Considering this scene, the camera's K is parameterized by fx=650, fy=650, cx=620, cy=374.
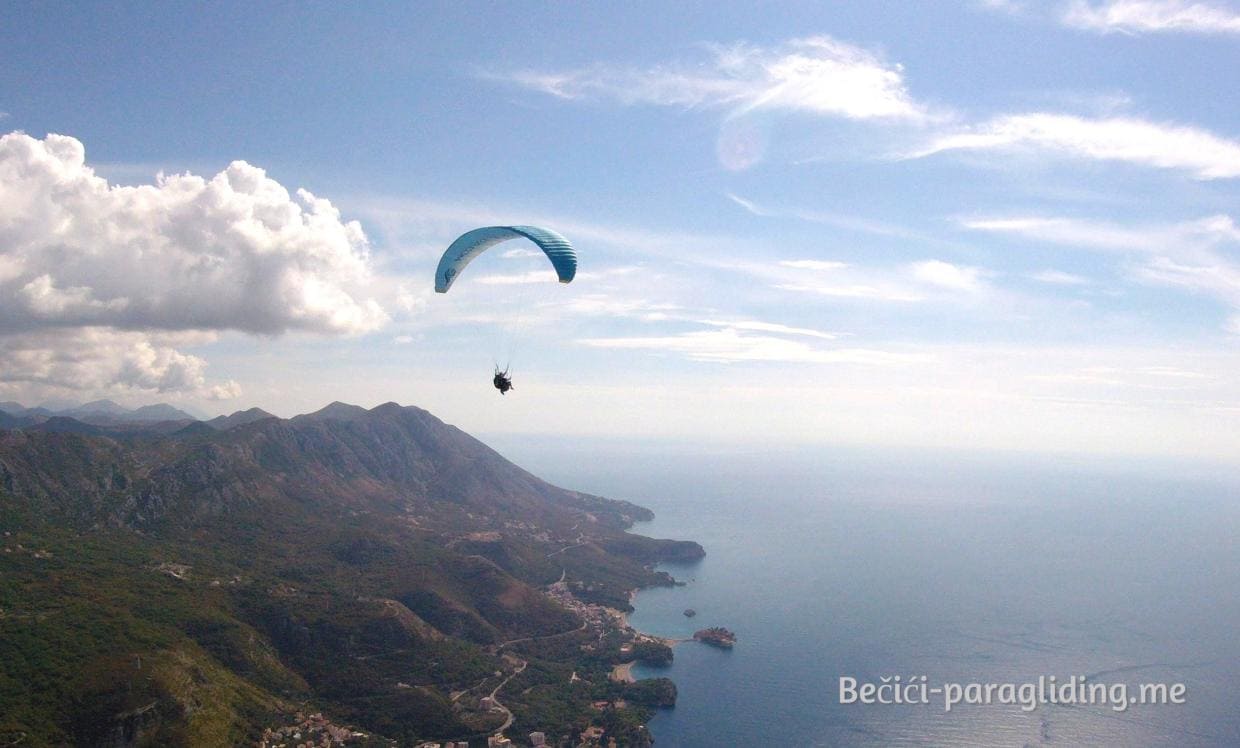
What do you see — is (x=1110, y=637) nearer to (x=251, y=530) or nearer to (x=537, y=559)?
(x=537, y=559)

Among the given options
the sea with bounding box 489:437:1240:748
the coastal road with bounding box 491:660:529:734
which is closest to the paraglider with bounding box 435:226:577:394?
the coastal road with bounding box 491:660:529:734

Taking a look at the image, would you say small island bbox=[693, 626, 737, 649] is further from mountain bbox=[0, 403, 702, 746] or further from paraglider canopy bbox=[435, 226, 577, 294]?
paraglider canopy bbox=[435, 226, 577, 294]

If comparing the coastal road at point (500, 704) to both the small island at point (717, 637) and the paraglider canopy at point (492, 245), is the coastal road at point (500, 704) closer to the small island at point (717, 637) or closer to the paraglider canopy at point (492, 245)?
the small island at point (717, 637)

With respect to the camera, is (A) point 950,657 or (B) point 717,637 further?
(B) point 717,637

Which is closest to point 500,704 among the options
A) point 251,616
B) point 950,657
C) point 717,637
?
point 251,616

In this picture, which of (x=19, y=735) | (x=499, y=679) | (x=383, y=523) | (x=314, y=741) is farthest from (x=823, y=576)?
(x=19, y=735)

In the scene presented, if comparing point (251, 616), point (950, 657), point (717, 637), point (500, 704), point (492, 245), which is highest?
point (492, 245)

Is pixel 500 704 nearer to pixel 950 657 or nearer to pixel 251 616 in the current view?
pixel 251 616

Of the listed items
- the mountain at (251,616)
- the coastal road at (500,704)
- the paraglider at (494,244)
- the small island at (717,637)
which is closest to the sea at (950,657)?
the small island at (717,637)
